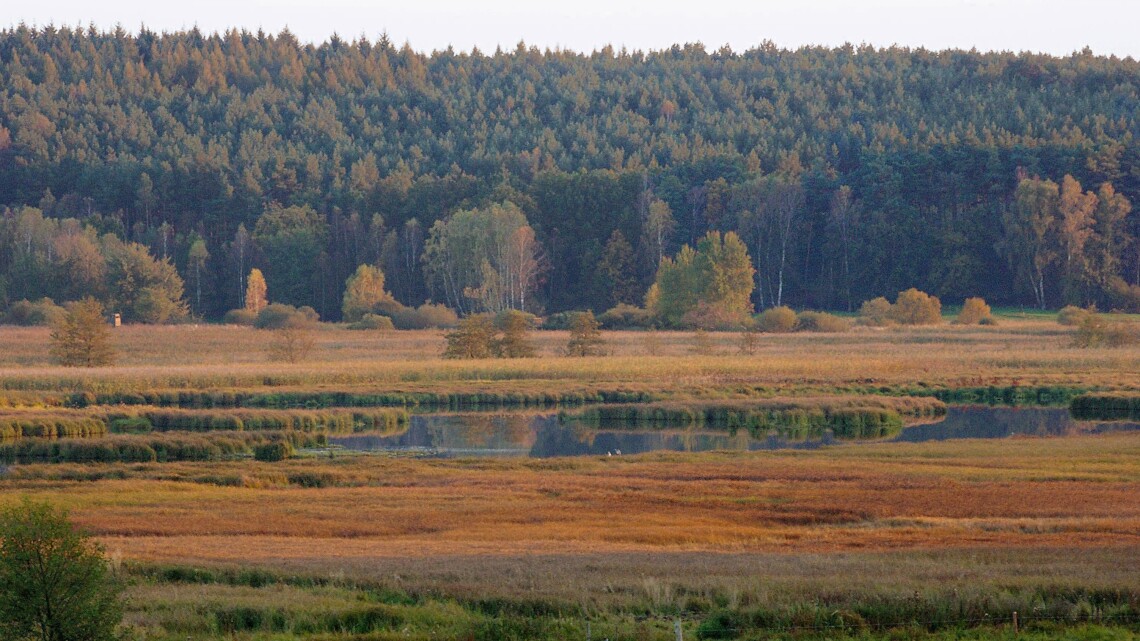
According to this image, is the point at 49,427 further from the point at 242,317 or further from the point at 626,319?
the point at 242,317

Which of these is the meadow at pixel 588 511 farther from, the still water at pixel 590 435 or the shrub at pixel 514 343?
the shrub at pixel 514 343

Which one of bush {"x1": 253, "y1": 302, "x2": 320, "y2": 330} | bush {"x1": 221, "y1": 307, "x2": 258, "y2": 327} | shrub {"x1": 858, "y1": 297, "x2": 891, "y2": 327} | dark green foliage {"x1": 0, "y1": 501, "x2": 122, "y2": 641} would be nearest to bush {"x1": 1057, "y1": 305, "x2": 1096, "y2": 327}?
shrub {"x1": 858, "y1": 297, "x2": 891, "y2": 327}

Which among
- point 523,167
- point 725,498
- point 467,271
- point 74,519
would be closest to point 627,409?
point 725,498

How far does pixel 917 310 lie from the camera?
4328 inches

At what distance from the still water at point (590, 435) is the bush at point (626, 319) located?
57.3m

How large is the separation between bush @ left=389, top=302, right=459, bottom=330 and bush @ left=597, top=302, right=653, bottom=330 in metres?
12.3

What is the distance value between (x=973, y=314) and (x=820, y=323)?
39.2ft

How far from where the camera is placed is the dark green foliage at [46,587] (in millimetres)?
15922

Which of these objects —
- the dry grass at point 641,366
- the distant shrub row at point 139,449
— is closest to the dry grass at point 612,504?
the distant shrub row at point 139,449

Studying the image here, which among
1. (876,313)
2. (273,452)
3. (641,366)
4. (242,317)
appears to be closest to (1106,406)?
(641,366)

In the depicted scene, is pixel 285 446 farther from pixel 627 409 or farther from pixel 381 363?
pixel 381 363

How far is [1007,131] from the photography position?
503ft

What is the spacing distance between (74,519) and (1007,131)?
138 metres

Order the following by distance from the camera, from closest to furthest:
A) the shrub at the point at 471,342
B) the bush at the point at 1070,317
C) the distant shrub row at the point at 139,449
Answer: the distant shrub row at the point at 139,449 < the shrub at the point at 471,342 < the bush at the point at 1070,317
